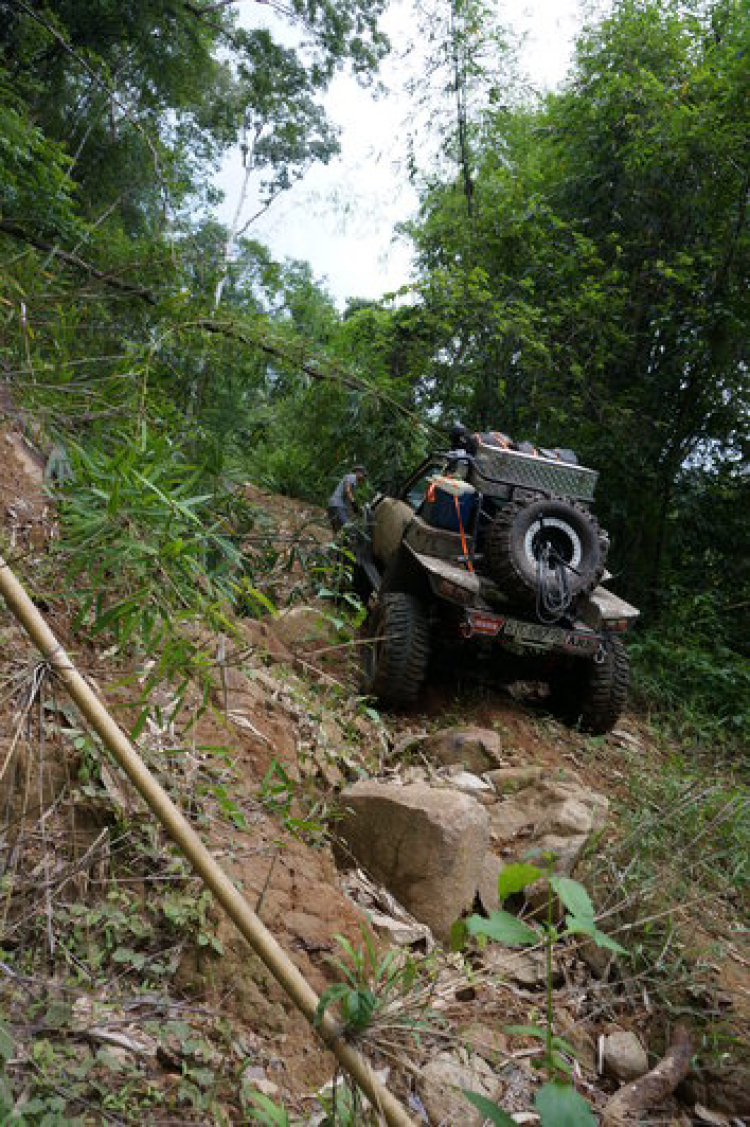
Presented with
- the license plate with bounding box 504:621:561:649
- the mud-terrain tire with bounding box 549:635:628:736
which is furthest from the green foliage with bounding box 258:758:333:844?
the mud-terrain tire with bounding box 549:635:628:736

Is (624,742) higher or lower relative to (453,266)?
lower

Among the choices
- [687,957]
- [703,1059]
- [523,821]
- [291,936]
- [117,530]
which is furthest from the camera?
[523,821]

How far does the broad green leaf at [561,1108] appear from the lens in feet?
3.14

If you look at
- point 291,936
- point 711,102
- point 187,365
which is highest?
point 711,102

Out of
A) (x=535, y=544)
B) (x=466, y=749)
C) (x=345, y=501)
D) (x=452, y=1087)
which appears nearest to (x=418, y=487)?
(x=345, y=501)

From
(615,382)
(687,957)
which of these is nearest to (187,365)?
(687,957)

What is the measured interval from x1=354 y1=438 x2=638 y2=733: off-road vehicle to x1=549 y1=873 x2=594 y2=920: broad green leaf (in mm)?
3076

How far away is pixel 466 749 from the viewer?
4.14 m

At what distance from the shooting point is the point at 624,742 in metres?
5.57

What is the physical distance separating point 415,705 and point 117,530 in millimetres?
3702

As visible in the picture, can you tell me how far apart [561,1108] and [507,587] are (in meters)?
3.80

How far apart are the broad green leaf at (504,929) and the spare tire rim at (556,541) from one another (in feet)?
11.9

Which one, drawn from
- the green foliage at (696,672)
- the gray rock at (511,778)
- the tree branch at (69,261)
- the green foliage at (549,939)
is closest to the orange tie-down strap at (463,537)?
the gray rock at (511,778)

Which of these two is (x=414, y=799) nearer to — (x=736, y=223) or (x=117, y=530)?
(x=117, y=530)
